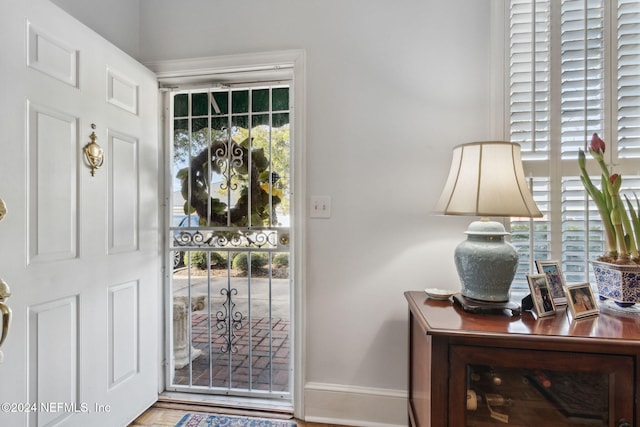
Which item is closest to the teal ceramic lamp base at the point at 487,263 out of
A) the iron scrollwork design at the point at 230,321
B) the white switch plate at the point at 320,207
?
the white switch plate at the point at 320,207

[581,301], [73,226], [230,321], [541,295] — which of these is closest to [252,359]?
[230,321]

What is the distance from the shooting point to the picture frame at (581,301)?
1.11m

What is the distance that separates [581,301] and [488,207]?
48 cm

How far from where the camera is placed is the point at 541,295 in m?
1.14

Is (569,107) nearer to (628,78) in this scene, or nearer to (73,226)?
(628,78)

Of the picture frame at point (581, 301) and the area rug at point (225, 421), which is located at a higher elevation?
the picture frame at point (581, 301)

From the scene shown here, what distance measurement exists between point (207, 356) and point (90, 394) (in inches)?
23.7

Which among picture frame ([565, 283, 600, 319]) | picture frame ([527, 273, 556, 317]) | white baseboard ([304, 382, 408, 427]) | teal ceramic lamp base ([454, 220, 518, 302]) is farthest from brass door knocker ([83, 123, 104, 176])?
picture frame ([565, 283, 600, 319])

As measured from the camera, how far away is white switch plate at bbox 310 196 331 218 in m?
1.64

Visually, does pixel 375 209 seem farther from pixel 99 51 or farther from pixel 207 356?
pixel 99 51

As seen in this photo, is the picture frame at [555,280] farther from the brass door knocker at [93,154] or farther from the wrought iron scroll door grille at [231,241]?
the brass door knocker at [93,154]

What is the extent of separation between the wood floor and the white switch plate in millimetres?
1072

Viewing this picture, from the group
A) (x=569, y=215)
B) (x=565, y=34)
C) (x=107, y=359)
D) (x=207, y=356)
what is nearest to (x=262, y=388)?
(x=207, y=356)

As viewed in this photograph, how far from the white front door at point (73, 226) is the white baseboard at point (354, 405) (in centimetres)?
93
